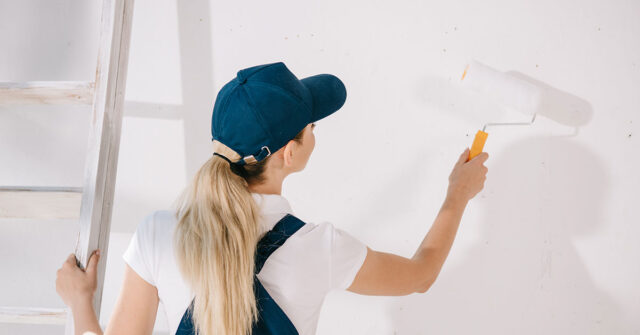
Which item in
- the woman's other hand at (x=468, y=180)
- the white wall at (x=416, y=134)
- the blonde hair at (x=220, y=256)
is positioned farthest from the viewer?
the white wall at (x=416, y=134)

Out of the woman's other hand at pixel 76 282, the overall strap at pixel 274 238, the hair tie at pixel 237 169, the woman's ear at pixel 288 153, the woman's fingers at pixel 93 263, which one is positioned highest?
the woman's ear at pixel 288 153

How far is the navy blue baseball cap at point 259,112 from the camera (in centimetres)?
72

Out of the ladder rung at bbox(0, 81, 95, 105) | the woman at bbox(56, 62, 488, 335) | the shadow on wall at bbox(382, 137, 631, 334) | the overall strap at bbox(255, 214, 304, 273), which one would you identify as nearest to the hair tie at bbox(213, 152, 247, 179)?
the woman at bbox(56, 62, 488, 335)

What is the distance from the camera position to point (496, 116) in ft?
3.48

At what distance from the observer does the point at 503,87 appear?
0.97 meters

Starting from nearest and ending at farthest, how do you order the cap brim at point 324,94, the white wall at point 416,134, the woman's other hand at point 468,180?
the cap brim at point 324,94
the woman's other hand at point 468,180
the white wall at point 416,134

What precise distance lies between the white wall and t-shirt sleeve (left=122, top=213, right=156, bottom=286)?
430 mm

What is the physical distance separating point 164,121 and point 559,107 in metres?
0.99

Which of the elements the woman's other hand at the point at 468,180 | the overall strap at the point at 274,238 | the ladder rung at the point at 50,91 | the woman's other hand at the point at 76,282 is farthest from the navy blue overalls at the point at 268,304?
the ladder rung at the point at 50,91

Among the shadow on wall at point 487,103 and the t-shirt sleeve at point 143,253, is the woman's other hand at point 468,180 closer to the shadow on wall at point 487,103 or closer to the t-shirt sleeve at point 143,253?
the shadow on wall at point 487,103

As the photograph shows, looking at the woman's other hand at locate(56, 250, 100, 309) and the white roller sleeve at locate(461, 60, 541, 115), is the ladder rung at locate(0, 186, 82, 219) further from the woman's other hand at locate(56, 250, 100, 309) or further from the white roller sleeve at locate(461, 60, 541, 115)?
the white roller sleeve at locate(461, 60, 541, 115)

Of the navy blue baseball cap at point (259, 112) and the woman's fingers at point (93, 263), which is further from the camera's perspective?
the woman's fingers at point (93, 263)

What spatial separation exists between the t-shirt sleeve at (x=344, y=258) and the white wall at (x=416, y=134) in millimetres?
391

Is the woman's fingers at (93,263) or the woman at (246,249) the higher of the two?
the woman at (246,249)
